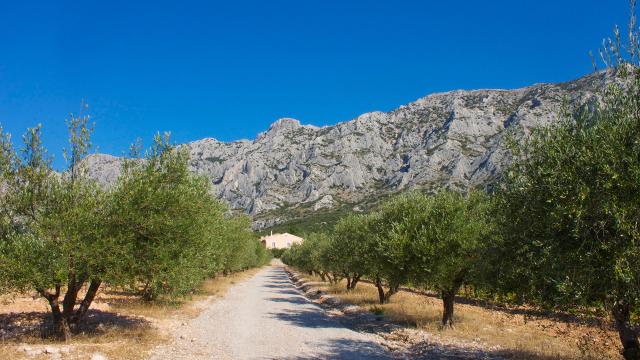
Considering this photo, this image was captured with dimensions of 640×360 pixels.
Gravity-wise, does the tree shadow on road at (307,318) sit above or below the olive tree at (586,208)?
below

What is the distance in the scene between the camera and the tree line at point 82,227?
50.8ft

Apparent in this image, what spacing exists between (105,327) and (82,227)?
679 centimetres

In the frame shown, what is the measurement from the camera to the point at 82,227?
53.0 ft

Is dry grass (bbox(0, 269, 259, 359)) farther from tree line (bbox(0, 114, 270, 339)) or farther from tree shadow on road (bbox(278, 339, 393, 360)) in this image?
tree shadow on road (bbox(278, 339, 393, 360))

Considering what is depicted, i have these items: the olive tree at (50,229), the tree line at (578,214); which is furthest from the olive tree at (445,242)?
the olive tree at (50,229)

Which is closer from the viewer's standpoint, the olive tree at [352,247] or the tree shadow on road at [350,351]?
the tree shadow on road at [350,351]

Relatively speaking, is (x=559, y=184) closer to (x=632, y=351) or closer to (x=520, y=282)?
(x=520, y=282)

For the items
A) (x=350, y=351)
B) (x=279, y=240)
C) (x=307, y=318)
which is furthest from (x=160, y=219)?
(x=279, y=240)

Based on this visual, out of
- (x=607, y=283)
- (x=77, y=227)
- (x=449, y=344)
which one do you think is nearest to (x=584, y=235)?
(x=607, y=283)

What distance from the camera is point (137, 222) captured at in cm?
1711

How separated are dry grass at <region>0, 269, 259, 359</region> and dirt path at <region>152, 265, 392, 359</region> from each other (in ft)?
3.42

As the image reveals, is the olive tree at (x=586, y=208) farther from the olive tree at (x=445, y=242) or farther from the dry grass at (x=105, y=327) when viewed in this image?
the dry grass at (x=105, y=327)

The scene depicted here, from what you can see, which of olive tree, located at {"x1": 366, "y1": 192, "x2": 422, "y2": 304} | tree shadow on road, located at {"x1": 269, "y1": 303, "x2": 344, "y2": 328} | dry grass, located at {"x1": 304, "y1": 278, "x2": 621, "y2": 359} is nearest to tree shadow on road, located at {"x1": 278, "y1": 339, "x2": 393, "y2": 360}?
dry grass, located at {"x1": 304, "y1": 278, "x2": 621, "y2": 359}

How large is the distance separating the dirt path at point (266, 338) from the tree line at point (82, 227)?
A: 333 centimetres
